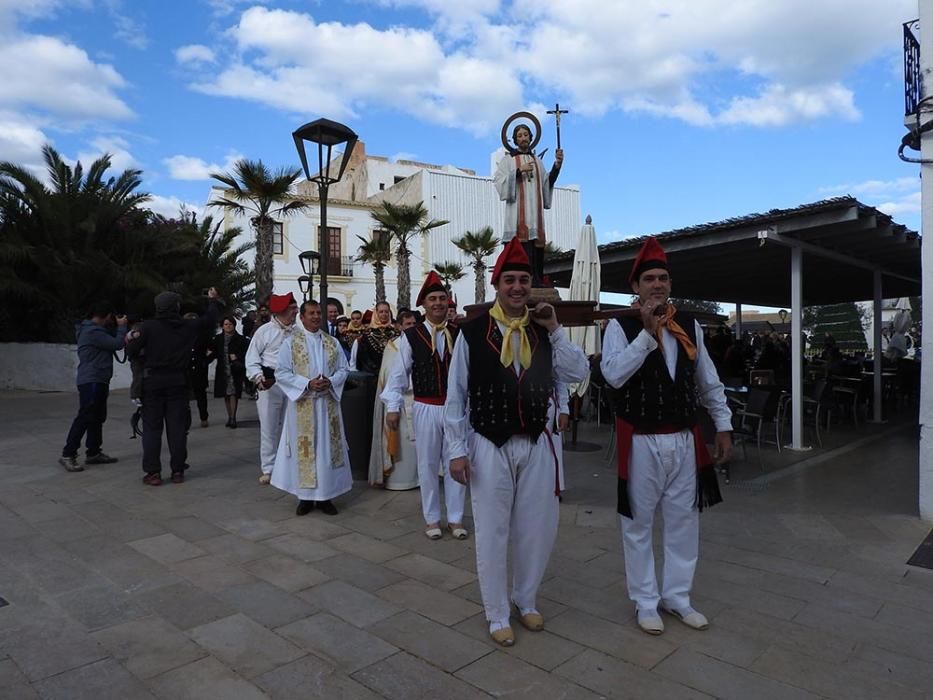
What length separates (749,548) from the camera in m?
4.76

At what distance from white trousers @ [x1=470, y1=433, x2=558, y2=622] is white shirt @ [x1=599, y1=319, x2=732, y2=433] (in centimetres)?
49

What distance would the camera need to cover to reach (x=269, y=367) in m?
6.58

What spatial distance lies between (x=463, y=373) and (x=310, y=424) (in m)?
2.71

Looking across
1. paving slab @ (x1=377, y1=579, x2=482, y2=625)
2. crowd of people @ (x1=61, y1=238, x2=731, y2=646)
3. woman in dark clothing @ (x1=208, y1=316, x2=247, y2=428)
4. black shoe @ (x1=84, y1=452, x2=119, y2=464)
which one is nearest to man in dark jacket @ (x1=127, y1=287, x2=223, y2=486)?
black shoe @ (x1=84, y1=452, x2=119, y2=464)

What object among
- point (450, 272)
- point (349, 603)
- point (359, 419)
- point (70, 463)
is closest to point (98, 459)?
point (70, 463)

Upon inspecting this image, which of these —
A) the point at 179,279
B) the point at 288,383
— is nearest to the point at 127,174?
the point at 179,279

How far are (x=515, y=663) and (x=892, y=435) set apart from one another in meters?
9.33

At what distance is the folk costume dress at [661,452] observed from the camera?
3.39 m

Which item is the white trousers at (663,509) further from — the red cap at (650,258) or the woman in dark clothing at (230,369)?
the woman in dark clothing at (230,369)

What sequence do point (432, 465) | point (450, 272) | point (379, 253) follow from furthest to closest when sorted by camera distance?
point (450, 272), point (379, 253), point (432, 465)

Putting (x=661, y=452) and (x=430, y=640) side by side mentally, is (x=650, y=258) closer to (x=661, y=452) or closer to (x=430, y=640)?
(x=661, y=452)

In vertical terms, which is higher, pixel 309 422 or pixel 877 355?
pixel 877 355

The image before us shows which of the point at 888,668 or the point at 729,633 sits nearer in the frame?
the point at 888,668

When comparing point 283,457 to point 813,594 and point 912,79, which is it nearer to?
point 813,594
